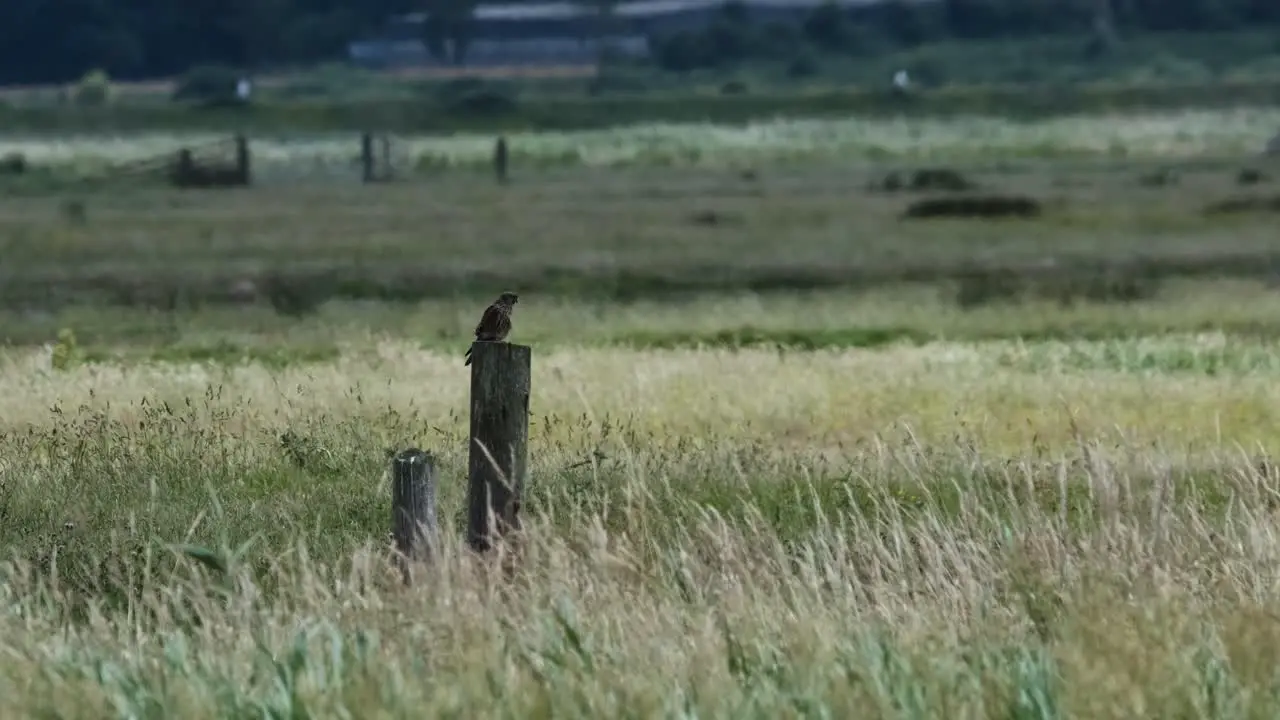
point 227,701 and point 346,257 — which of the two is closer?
point 227,701

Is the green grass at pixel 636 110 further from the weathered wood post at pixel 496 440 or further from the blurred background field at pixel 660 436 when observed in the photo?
the weathered wood post at pixel 496 440

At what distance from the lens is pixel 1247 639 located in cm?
876

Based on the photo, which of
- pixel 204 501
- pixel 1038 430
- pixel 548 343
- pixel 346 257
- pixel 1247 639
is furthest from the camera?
pixel 346 257

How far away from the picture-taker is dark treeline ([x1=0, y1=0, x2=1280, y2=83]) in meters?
110

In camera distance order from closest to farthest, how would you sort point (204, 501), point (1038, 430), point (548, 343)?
point (204, 501) → point (1038, 430) → point (548, 343)

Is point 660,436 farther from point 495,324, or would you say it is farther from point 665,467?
point 495,324

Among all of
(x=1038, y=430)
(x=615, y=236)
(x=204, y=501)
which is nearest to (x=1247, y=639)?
(x=204, y=501)

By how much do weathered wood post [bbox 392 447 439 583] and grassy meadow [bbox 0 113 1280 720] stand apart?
0.80 ft

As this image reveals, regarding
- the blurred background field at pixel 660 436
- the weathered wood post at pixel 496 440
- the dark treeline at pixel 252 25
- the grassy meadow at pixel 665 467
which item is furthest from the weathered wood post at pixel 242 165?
the dark treeline at pixel 252 25

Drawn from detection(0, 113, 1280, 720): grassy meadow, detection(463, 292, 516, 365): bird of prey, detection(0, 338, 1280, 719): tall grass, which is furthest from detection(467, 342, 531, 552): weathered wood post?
detection(463, 292, 516, 365): bird of prey

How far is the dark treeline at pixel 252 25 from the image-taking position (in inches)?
4350

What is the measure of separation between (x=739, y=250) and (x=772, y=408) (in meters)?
17.0

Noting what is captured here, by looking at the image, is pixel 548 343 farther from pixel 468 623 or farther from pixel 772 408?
pixel 468 623

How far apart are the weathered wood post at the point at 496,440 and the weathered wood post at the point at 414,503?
27 centimetres
